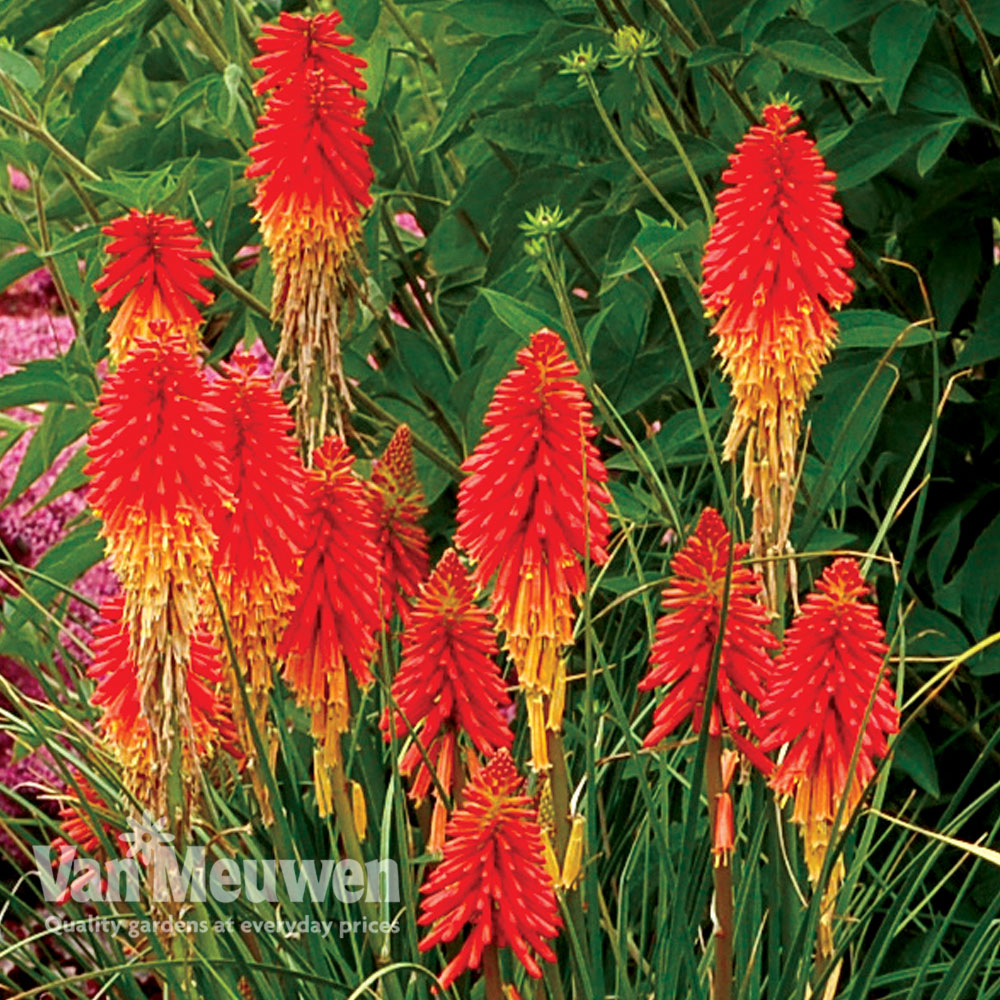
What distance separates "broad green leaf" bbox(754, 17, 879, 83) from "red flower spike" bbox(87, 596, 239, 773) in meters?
0.95

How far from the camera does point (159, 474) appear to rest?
1542 mm

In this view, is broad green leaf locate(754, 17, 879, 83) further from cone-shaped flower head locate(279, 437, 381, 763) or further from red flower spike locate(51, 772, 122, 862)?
red flower spike locate(51, 772, 122, 862)

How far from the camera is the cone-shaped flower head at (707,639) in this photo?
5.27ft

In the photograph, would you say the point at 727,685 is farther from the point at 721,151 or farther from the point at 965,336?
the point at 965,336

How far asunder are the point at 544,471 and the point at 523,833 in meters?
0.33

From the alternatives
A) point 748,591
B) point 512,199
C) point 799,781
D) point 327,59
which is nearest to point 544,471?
point 748,591

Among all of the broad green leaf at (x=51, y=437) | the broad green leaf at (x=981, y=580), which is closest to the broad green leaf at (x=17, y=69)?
the broad green leaf at (x=51, y=437)

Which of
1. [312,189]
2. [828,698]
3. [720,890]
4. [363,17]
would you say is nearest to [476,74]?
[363,17]

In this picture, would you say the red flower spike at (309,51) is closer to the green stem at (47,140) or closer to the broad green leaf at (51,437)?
the green stem at (47,140)

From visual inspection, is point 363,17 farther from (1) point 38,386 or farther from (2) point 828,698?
(2) point 828,698

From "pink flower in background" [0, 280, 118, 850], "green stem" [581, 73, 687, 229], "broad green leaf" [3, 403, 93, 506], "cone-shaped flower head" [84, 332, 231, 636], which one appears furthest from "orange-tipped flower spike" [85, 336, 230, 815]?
"pink flower in background" [0, 280, 118, 850]

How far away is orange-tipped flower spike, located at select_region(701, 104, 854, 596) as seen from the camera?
1599 millimetres

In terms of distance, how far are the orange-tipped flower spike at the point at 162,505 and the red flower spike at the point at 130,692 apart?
0.44 ft

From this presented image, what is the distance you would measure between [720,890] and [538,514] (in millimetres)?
399
